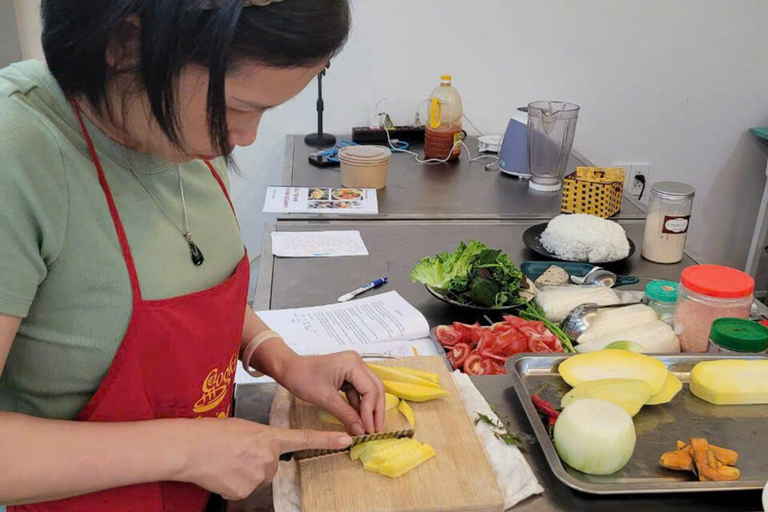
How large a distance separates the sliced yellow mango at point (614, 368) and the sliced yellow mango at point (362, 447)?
32cm

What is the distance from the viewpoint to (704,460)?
0.94 m

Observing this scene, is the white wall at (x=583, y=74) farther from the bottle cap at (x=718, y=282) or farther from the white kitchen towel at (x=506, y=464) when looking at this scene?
the white kitchen towel at (x=506, y=464)

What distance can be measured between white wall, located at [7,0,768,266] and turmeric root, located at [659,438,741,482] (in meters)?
2.11

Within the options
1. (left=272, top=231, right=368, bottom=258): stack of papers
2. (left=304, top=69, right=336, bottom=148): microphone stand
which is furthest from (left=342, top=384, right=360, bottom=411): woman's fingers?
(left=304, top=69, right=336, bottom=148): microphone stand

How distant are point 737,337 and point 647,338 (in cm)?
15

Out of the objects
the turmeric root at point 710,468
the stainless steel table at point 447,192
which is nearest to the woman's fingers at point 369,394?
the turmeric root at point 710,468

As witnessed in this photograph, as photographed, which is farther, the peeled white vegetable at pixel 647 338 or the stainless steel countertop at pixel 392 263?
the stainless steel countertop at pixel 392 263

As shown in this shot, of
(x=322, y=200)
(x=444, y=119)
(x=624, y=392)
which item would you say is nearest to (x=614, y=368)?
(x=624, y=392)

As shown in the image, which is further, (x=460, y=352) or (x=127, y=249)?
(x=460, y=352)

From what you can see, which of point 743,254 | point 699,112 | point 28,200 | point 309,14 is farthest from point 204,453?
point 743,254

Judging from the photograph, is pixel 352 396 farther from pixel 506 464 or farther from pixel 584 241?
pixel 584 241

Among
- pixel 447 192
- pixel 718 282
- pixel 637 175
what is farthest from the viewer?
pixel 637 175

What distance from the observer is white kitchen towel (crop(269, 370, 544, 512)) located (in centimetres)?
90

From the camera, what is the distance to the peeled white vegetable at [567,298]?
58.4 inches
